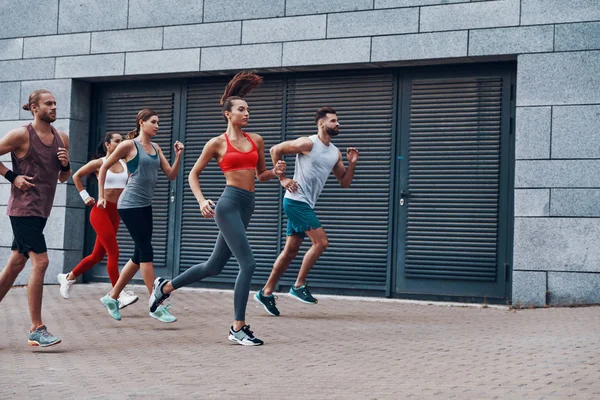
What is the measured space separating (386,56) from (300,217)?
3.01 metres

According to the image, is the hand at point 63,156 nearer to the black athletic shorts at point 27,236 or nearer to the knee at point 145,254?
the black athletic shorts at point 27,236

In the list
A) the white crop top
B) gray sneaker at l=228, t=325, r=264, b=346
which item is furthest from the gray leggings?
the white crop top

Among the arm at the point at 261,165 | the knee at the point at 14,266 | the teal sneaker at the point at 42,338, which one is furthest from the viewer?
the arm at the point at 261,165

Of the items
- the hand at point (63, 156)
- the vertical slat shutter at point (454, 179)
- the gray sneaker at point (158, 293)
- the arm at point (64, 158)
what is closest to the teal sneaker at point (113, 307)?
the gray sneaker at point (158, 293)

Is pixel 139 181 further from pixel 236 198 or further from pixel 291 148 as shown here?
pixel 236 198

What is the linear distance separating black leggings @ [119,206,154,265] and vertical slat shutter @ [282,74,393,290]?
3553mm

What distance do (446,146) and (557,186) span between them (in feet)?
5.00

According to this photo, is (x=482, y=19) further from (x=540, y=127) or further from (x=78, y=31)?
(x=78, y=31)

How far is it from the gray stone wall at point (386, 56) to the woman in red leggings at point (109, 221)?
283 cm

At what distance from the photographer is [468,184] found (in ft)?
40.0

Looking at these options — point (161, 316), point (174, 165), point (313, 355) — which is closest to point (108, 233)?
point (174, 165)

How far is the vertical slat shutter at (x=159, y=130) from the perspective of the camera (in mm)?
14250

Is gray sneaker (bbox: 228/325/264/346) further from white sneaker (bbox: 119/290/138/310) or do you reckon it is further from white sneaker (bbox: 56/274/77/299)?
white sneaker (bbox: 56/274/77/299)

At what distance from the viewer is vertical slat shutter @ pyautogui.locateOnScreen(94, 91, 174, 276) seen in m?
14.2
